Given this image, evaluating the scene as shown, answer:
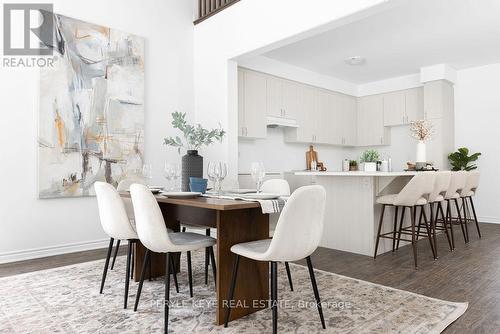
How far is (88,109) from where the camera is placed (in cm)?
402

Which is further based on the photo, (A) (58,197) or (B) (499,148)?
(B) (499,148)

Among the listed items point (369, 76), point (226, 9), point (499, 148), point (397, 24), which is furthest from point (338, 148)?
point (226, 9)

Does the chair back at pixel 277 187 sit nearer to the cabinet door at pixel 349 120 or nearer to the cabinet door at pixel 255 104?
the cabinet door at pixel 255 104

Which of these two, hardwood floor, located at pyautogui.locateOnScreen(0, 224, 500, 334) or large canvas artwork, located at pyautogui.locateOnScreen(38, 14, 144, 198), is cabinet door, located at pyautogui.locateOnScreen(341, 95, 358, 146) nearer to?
hardwood floor, located at pyautogui.locateOnScreen(0, 224, 500, 334)

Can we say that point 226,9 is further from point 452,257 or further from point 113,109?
point 452,257

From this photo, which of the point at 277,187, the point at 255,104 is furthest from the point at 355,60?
the point at 277,187

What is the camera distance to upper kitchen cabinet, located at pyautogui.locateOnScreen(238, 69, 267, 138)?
533cm

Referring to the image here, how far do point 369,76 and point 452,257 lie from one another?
14.0 ft

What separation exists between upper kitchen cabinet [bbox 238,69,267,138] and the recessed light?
1.47 m

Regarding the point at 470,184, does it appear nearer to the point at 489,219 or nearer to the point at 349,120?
the point at 489,219

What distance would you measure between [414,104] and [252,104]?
3321 millimetres

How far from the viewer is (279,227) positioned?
177 centimetres

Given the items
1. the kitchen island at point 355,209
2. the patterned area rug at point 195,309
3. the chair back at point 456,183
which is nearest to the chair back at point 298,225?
the patterned area rug at point 195,309

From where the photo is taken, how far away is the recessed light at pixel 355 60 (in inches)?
228
